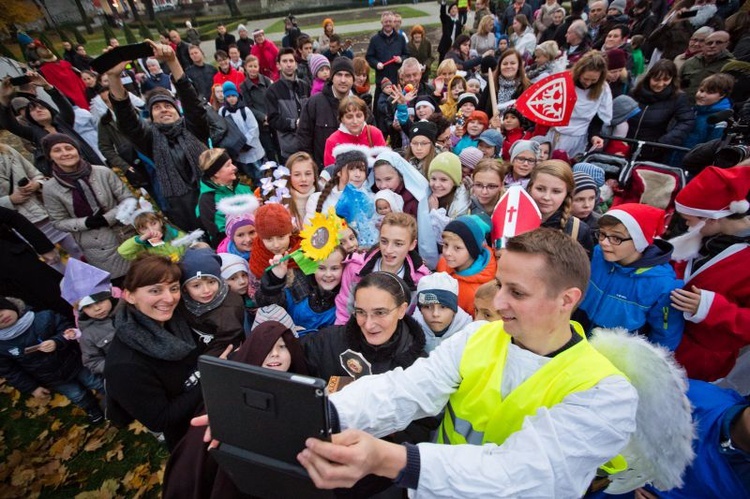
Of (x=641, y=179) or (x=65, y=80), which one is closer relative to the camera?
(x=641, y=179)

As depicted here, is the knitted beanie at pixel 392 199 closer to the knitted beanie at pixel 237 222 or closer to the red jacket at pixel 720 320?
the knitted beanie at pixel 237 222

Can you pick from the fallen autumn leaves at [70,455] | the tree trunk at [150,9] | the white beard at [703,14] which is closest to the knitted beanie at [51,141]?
the fallen autumn leaves at [70,455]

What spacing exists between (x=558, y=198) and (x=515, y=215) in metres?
0.52

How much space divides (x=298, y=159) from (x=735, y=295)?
13.1 feet

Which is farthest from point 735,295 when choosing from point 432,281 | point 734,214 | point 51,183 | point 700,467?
point 51,183

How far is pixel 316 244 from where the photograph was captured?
2984 millimetres

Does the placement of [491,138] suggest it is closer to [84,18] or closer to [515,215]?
[515,215]

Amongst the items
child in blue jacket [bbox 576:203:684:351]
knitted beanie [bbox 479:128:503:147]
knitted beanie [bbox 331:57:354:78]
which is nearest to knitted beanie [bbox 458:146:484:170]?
knitted beanie [bbox 479:128:503:147]

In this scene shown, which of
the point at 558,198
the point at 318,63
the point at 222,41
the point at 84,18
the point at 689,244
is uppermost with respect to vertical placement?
the point at 84,18

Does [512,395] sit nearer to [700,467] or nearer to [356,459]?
[356,459]

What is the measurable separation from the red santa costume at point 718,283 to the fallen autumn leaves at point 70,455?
4.44 meters

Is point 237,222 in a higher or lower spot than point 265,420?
lower

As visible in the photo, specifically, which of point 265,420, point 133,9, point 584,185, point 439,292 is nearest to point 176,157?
point 439,292

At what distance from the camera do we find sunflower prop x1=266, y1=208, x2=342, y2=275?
294 cm
